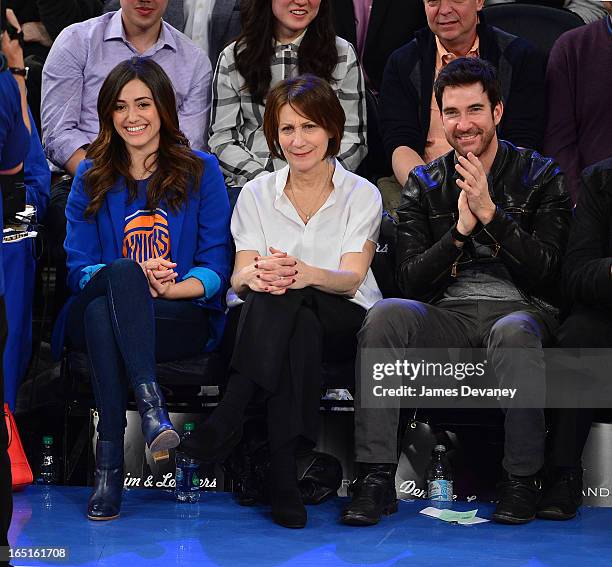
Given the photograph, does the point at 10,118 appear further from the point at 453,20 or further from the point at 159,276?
the point at 453,20

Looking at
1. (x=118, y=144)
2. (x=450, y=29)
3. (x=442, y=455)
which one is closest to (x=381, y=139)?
(x=450, y=29)

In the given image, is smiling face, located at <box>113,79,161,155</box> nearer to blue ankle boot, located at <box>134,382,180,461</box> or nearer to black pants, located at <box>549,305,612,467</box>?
blue ankle boot, located at <box>134,382,180,461</box>

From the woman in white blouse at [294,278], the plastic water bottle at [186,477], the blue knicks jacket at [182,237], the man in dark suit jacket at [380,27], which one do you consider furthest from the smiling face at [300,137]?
the man in dark suit jacket at [380,27]

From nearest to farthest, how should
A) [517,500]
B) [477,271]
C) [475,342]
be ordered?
[517,500] < [475,342] < [477,271]

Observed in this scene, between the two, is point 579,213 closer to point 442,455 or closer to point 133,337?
point 442,455

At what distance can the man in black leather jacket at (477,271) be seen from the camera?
3.03m

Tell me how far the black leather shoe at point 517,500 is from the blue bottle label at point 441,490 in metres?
0.27

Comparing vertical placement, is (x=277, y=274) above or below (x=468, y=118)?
below

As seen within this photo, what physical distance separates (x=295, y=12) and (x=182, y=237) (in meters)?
1.09

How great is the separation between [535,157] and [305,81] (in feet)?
2.47

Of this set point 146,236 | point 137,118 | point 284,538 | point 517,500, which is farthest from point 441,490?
point 137,118

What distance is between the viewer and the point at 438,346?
3217 millimetres

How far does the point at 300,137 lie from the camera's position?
3371 millimetres

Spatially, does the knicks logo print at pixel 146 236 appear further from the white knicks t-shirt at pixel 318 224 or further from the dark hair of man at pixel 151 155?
the white knicks t-shirt at pixel 318 224
